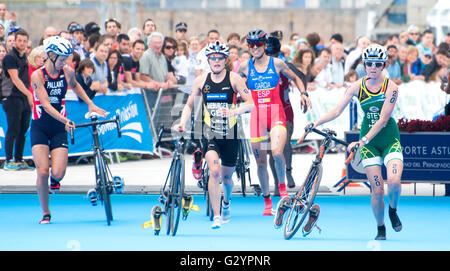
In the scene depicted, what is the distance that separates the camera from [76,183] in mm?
14727

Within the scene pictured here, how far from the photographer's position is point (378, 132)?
9.72 meters

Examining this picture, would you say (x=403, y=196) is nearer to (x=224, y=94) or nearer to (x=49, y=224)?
(x=224, y=94)

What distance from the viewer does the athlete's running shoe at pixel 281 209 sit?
388 inches

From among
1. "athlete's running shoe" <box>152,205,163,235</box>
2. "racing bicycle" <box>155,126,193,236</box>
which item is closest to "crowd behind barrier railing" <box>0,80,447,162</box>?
"racing bicycle" <box>155,126,193,236</box>

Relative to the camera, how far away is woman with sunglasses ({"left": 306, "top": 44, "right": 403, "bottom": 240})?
9633mm

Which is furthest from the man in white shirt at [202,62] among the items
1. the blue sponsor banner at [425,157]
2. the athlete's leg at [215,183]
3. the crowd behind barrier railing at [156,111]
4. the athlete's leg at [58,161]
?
the athlete's leg at [215,183]

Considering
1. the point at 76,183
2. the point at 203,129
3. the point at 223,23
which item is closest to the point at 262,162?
the point at 203,129

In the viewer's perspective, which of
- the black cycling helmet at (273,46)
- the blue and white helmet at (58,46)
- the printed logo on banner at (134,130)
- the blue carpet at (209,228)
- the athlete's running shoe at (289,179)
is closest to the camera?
the blue carpet at (209,228)

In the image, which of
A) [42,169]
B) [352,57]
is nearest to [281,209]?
[42,169]

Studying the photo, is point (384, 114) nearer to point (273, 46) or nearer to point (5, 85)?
point (273, 46)

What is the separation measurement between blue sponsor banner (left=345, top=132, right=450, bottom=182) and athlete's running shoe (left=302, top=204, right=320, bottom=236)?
388cm

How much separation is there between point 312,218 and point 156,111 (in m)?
9.25

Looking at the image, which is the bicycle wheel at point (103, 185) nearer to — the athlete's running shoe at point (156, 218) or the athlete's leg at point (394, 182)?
the athlete's running shoe at point (156, 218)
